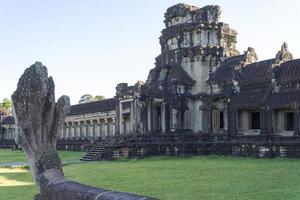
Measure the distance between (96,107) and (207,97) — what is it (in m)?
20.1

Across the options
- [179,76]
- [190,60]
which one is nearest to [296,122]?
[179,76]

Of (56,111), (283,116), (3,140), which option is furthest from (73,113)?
(56,111)

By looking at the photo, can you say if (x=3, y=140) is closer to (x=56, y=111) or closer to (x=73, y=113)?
(x=73, y=113)

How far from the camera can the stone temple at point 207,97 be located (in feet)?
95.8

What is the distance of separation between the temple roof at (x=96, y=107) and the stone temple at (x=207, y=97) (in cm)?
692

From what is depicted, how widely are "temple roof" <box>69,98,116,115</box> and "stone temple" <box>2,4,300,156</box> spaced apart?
692 cm

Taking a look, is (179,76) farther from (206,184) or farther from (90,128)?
(206,184)

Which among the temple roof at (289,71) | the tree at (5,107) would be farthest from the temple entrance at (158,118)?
the tree at (5,107)

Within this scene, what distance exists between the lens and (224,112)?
3359 centimetres

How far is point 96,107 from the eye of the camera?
173ft

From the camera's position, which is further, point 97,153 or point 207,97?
point 207,97

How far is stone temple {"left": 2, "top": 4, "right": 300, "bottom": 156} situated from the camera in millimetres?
29203

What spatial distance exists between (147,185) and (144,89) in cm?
2068

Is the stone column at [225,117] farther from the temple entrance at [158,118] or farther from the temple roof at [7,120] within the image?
the temple roof at [7,120]
